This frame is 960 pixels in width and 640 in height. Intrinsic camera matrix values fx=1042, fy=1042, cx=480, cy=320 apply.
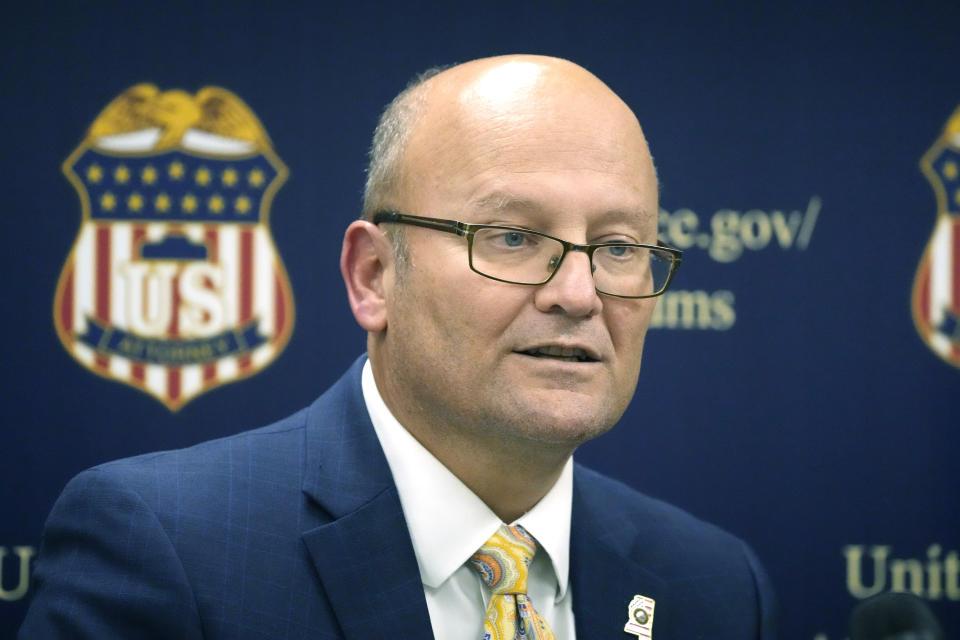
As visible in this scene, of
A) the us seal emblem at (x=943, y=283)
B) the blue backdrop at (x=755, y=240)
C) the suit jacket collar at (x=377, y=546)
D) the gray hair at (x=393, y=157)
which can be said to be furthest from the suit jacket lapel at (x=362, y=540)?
the us seal emblem at (x=943, y=283)

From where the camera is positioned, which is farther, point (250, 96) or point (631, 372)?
point (250, 96)

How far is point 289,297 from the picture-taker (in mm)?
2746

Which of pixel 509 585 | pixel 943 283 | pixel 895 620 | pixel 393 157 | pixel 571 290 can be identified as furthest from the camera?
pixel 943 283

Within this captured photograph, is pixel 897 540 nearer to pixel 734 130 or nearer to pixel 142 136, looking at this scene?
pixel 734 130

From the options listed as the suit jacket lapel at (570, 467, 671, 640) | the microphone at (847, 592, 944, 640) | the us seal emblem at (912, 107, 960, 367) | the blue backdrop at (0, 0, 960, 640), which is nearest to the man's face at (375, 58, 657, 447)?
the suit jacket lapel at (570, 467, 671, 640)

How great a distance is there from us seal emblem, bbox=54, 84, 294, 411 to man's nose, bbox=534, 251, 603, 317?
4.00 ft

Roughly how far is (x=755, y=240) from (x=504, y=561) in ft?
4.45

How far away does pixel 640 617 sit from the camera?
1985mm

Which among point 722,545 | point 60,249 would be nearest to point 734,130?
point 722,545

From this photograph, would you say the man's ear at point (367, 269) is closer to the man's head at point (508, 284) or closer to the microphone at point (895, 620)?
the man's head at point (508, 284)

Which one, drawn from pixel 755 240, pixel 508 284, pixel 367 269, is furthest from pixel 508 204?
pixel 755 240

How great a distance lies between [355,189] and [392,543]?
49.1 inches

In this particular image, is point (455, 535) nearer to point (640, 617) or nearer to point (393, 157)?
point (640, 617)

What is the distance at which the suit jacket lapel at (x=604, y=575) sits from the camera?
1.92 meters
